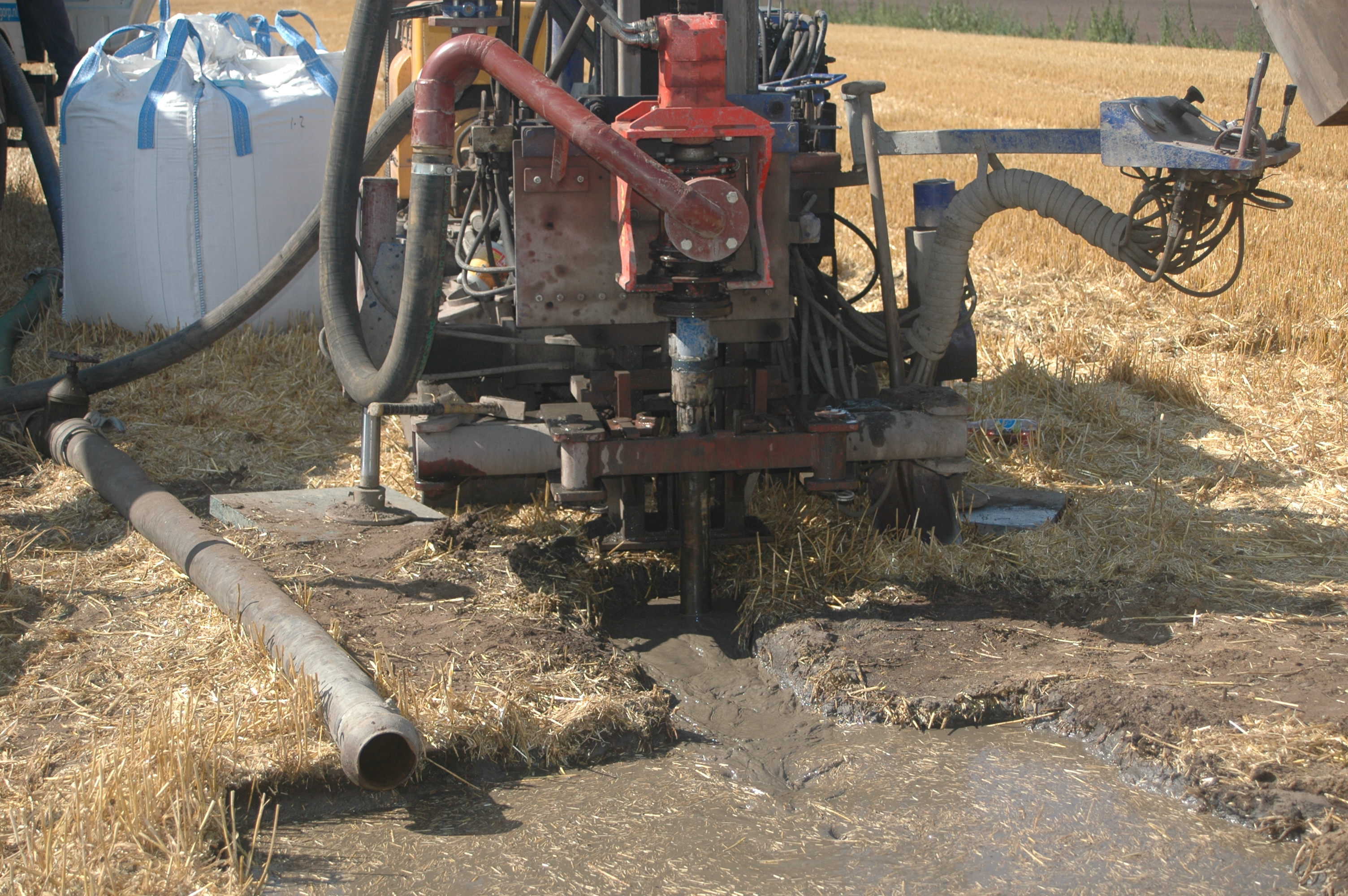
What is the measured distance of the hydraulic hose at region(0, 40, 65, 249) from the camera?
701 centimetres

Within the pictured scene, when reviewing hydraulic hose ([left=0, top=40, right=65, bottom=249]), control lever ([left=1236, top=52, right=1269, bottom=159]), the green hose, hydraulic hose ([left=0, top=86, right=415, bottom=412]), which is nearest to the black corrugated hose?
hydraulic hose ([left=0, top=86, right=415, bottom=412])

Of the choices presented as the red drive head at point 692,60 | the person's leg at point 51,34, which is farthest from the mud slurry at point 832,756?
the person's leg at point 51,34

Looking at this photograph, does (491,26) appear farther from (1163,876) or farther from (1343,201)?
(1343,201)

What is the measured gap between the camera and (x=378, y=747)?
115 inches

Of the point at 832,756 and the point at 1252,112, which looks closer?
the point at 832,756

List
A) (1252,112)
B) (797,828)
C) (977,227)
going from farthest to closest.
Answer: (977,227) → (1252,112) → (797,828)

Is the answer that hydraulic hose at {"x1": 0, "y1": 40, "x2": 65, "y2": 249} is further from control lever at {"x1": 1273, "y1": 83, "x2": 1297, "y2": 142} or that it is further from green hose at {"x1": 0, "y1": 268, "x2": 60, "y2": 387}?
control lever at {"x1": 1273, "y1": 83, "x2": 1297, "y2": 142}

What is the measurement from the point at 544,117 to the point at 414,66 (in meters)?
3.57

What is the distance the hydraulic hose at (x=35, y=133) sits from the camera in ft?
23.0

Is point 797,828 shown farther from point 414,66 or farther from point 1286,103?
point 414,66

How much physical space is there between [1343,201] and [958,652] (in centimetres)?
916

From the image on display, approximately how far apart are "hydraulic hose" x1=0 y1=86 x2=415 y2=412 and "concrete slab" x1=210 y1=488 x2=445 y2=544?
673 millimetres

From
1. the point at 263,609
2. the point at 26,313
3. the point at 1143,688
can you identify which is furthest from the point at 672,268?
the point at 26,313

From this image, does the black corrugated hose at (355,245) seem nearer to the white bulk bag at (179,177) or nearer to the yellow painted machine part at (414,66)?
the yellow painted machine part at (414,66)
